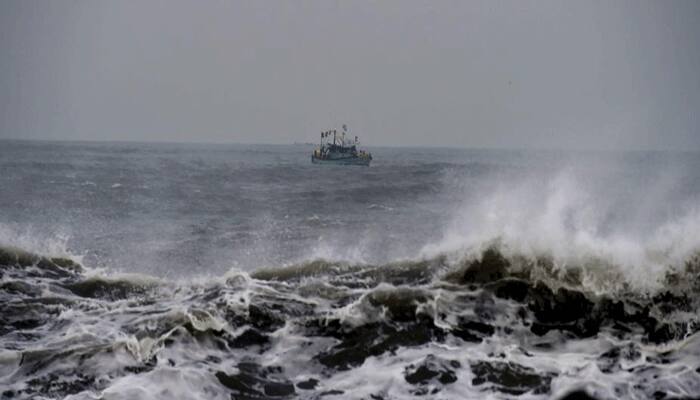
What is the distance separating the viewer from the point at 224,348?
9.16 meters

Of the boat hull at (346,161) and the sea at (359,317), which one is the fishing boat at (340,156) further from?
the sea at (359,317)

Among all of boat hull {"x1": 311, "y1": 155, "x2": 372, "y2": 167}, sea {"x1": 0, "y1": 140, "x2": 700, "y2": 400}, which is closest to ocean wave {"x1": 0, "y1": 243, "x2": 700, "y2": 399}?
sea {"x1": 0, "y1": 140, "x2": 700, "y2": 400}

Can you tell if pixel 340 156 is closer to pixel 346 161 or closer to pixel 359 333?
pixel 346 161

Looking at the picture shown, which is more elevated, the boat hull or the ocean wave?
the boat hull

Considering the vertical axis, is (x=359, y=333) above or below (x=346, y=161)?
below

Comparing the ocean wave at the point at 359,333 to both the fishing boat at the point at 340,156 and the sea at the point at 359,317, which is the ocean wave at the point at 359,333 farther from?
the fishing boat at the point at 340,156

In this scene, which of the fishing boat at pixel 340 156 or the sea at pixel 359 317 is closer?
the sea at pixel 359 317

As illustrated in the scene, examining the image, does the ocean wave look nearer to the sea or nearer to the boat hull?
the sea

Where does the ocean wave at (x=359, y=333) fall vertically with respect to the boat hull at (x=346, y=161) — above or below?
below

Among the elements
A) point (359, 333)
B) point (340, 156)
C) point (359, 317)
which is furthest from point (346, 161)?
point (359, 333)

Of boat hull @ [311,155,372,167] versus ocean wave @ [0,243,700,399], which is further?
boat hull @ [311,155,372,167]

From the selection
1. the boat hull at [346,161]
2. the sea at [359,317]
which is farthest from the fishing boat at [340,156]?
the sea at [359,317]

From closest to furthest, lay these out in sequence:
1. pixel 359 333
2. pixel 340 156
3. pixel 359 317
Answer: pixel 359 333 < pixel 359 317 < pixel 340 156

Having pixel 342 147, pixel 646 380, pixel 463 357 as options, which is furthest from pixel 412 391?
pixel 342 147
